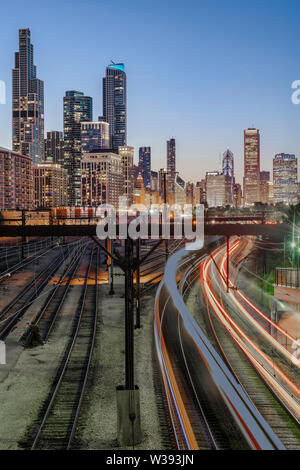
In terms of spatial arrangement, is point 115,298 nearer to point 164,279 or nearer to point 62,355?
point 164,279

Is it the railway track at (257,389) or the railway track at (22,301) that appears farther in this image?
the railway track at (22,301)

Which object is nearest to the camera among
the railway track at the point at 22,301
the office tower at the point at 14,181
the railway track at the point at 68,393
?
the railway track at the point at 68,393

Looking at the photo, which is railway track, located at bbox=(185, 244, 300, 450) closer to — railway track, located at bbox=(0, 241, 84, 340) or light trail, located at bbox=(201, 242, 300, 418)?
light trail, located at bbox=(201, 242, 300, 418)

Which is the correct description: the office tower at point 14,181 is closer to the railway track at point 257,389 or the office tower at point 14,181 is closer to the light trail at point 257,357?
the light trail at point 257,357

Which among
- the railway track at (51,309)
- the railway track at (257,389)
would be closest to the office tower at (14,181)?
the railway track at (51,309)

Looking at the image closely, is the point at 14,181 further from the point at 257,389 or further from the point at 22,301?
the point at 257,389

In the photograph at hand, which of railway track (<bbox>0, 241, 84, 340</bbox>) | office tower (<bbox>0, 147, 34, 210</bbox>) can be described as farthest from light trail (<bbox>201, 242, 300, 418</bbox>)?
office tower (<bbox>0, 147, 34, 210</bbox>)

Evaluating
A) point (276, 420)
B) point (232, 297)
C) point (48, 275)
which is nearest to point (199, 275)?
point (232, 297)
